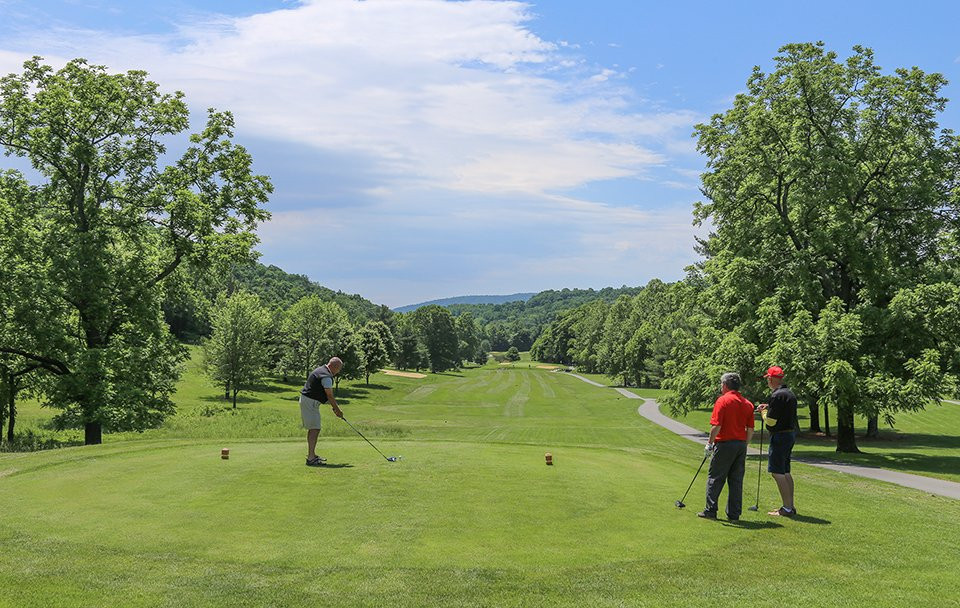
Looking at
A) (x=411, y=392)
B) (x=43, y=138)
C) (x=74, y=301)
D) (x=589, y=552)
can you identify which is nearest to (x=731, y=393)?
(x=589, y=552)

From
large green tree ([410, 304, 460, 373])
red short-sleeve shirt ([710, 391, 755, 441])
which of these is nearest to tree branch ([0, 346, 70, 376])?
red short-sleeve shirt ([710, 391, 755, 441])

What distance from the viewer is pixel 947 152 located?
30781 mm

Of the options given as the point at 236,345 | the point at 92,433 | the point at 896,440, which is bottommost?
the point at 896,440

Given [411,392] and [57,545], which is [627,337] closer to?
[411,392]

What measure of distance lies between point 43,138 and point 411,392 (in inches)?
3037

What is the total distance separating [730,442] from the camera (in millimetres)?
11828

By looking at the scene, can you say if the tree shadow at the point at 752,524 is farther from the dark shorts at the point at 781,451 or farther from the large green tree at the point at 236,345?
the large green tree at the point at 236,345

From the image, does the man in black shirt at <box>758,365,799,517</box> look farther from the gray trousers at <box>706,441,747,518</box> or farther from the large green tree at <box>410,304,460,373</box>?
the large green tree at <box>410,304,460,373</box>

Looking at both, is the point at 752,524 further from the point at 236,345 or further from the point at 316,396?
the point at 236,345

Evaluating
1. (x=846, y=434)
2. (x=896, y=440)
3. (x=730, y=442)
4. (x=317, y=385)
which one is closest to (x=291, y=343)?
(x=896, y=440)

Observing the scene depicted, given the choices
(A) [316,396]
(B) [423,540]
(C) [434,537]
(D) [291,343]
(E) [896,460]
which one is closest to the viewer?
(B) [423,540]

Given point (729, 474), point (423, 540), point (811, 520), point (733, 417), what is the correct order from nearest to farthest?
1. point (423, 540)
2. point (733, 417)
3. point (729, 474)
4. point (811, 520)

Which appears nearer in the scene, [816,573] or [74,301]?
[816,573]

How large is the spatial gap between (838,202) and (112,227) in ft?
119
